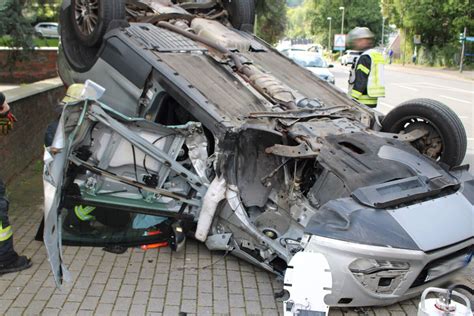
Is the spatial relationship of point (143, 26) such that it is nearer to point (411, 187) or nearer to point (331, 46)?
point (411, 187)

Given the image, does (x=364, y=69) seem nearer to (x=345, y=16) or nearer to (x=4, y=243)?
(x=4, y=243)

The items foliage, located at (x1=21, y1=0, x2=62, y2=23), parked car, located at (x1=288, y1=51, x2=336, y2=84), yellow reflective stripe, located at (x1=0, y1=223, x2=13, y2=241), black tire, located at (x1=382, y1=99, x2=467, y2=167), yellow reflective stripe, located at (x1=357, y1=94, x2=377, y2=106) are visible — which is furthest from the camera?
parked car, located at (x1=288, y1=51, x2=336, y2=84)

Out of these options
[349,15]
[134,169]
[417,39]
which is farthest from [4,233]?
[349,15]

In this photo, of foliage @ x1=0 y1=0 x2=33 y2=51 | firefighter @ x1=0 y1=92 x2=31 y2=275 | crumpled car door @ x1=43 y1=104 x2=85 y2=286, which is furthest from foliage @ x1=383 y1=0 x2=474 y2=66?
firefighter @ x1=0 y1=92 x2=31 y2=275

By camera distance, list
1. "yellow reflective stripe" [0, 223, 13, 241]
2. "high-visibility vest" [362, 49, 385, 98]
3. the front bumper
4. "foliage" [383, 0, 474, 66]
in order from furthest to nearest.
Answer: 1. "foliage" [383, 0, 474, 66]
2. "high-visibility vest" [362, 49, 385, 98]
3. "yellow reflective stripe" [0, 223, 13, 241]
4. the front bumper

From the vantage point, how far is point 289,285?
8.47 feet

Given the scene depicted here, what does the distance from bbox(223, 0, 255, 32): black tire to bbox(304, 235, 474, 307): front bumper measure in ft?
12.3

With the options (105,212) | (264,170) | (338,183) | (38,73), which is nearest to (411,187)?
(338,183)

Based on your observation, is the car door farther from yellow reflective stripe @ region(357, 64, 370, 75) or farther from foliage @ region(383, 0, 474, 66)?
foliage @ region(383, 0, 474, 66)

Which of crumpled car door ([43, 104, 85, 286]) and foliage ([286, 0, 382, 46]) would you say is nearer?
crumpled car door ([43, 104, 85, 286])

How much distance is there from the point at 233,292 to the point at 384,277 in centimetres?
113

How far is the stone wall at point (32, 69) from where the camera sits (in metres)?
14.1

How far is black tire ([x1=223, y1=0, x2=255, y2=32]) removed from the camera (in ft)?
21.0

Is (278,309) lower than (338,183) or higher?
lower
